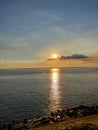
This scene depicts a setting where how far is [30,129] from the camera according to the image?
27.7 meters

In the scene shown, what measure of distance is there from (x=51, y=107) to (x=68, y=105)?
192 inches

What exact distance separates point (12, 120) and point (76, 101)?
991 inches

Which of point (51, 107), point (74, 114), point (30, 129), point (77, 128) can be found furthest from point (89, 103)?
point (77, 128)

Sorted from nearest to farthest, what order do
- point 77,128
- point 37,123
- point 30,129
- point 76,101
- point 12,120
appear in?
point 77,128 < point 30,129 < point 37,123 < point 12,120 < point 76,101

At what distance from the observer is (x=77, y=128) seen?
22312 mm

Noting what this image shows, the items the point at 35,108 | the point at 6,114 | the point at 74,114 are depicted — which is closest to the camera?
the point at 74,114

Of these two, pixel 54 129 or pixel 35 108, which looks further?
pixel 35 108

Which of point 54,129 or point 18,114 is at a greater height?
point 54,129

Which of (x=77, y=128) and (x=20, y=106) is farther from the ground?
(x=77, y=128)

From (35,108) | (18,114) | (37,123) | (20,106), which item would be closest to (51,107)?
(35,108)

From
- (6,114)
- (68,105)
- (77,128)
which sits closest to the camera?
(77,128)

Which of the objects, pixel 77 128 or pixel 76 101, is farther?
pixel 76 101

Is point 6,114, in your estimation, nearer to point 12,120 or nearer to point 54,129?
point 12,120

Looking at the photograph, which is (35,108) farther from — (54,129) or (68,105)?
(54,129)
